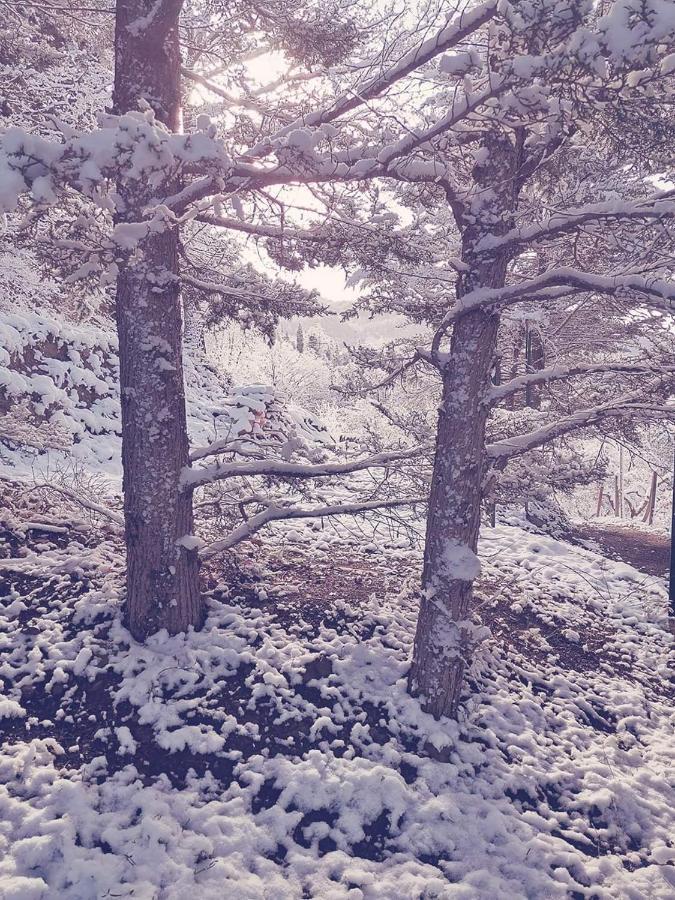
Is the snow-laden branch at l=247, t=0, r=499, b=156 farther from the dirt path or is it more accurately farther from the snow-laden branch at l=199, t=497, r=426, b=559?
the dirt path

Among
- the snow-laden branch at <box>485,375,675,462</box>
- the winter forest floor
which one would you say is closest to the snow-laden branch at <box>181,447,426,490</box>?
the snow-laden branch at <box>485,375,675,462</box>

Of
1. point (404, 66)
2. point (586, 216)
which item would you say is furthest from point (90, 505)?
point (586, 216)

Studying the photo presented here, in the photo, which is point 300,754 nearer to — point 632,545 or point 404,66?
point 404,66

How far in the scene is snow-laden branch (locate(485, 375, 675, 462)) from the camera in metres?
3.87

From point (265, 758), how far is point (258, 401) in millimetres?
12639

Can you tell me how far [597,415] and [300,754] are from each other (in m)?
3.66

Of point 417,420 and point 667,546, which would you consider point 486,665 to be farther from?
point 667,546

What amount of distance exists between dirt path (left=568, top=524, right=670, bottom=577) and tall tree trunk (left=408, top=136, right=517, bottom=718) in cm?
863

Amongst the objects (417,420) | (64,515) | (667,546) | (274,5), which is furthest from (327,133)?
(667,546)

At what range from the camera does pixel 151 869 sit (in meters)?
3.05

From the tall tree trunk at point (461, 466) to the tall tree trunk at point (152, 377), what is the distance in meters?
2.31

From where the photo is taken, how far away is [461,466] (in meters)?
4.25

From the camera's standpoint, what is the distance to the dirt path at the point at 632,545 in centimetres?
1175

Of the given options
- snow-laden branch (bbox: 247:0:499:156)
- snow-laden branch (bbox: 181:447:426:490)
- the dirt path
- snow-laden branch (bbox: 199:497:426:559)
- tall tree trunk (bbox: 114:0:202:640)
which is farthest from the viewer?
the dirt path
